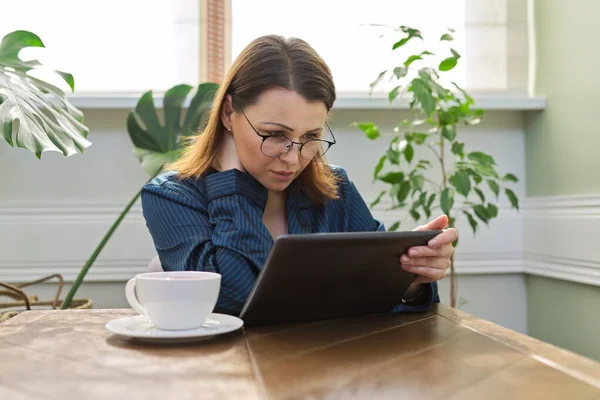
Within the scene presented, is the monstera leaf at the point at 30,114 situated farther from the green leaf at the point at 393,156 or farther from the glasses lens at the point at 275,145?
the green leaf at the point at 393,156

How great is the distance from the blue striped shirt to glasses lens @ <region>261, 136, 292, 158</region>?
70 mm

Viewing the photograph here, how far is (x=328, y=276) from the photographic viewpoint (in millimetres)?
914

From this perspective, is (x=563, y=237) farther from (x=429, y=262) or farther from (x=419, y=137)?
(x=429, y=262)

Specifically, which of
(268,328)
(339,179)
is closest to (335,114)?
(339,179)

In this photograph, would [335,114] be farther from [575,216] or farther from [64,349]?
[64,349]

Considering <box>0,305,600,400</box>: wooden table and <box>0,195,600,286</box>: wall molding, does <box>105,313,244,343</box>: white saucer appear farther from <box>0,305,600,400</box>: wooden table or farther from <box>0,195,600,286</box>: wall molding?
<box>0,195,600,286</box>: wall molding

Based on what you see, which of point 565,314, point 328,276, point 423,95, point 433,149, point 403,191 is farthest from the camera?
point 433,149

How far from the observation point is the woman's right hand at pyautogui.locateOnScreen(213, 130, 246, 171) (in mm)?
1511

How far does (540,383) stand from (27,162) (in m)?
2.19

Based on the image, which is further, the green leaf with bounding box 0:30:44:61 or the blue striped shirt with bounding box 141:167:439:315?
the green leaf with bounding box 0:30:44:61

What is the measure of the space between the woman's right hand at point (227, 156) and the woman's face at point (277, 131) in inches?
2.5

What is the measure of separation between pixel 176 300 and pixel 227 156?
0.76 m

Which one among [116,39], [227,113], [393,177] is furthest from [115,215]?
[227,113]

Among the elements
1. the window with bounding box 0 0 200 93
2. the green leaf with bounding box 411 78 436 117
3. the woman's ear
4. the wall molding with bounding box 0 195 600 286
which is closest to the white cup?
the woman's ear
